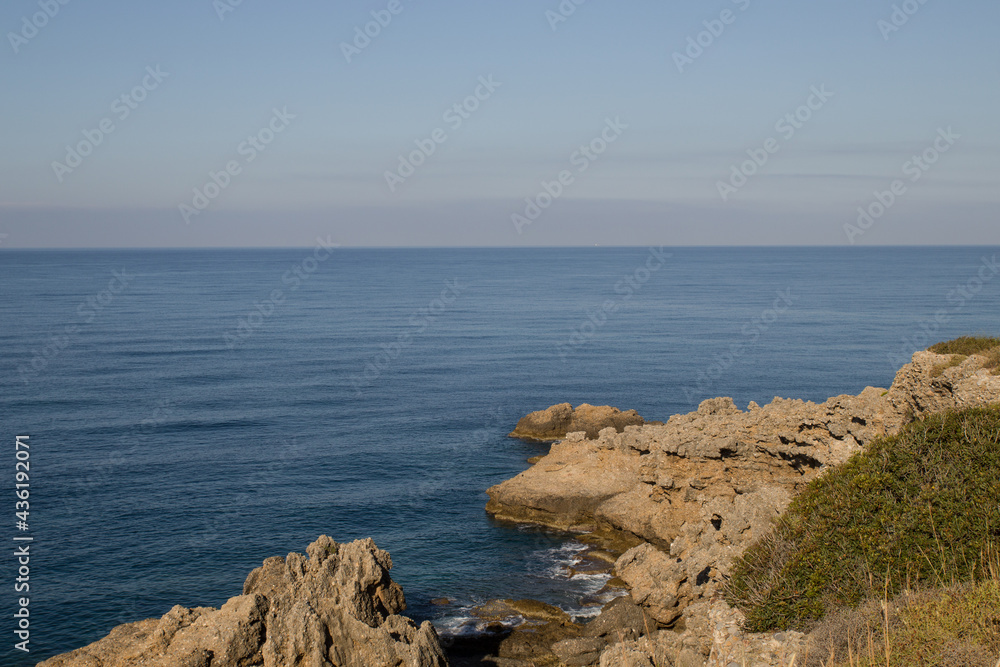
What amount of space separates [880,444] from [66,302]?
562 ft

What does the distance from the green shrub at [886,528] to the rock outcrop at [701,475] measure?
3.09 metres

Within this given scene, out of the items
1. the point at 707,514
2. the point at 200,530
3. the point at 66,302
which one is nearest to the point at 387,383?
the point at 200,530

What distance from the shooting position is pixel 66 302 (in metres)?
158

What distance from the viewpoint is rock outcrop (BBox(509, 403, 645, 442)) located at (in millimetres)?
65000

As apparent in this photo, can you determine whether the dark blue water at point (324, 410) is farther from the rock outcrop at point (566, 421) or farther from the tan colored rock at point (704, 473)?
the tan colored rock at point (704, 473)

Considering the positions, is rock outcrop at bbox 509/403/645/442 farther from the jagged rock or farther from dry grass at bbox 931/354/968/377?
dry grass at bbox 931/354/968/377

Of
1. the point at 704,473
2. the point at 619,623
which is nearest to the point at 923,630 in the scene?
the point at 619,623

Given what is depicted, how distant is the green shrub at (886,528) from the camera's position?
54.6 feet

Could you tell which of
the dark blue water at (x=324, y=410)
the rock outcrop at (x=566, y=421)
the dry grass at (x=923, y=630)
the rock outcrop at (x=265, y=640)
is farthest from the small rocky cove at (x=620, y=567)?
the rock outcrop at (x=566, y=421)

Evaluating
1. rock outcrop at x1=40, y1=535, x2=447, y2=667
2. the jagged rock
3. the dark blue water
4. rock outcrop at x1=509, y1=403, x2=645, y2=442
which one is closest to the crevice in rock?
the jagged rock

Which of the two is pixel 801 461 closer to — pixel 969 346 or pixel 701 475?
pixel 701 475

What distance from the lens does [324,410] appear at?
73.1 metres

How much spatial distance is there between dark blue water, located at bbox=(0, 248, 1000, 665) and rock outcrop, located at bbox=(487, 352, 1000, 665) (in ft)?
12.5

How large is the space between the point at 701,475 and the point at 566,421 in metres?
27.1
